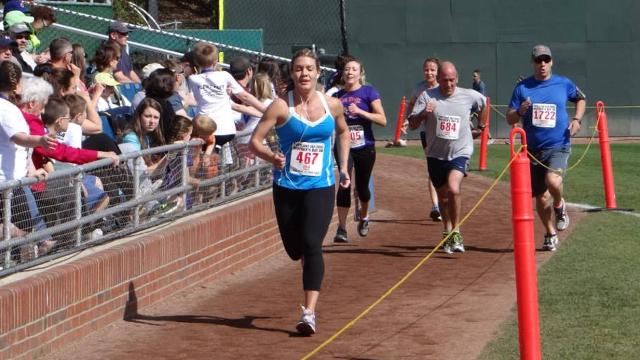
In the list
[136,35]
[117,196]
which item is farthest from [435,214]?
[136,35]

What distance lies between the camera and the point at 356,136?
45.0 ft

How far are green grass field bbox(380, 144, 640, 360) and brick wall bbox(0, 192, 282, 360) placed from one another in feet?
9.16

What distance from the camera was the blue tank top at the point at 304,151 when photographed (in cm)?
928

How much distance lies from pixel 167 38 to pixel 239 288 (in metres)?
14.1

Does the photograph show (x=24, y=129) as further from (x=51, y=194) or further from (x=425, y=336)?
(x=425, y=336)

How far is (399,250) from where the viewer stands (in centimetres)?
1325

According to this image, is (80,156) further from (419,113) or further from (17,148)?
(419,113)

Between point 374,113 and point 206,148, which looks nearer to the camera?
point 206,148

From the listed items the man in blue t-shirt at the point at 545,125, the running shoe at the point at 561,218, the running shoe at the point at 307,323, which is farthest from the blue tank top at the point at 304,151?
the running shoe at the point at 561,218

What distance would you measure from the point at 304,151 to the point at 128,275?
1649 millimetres

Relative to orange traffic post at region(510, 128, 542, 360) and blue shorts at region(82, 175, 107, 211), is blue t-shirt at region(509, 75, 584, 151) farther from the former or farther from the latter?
orange traffic post at region(510, 128, 542, 360)

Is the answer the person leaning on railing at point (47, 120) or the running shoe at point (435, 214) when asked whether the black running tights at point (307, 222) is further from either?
the running shoe at point (435, 214)

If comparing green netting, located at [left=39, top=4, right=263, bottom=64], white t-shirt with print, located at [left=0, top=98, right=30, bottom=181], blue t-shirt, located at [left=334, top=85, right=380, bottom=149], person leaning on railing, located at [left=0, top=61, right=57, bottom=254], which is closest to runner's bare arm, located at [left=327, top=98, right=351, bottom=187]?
person leaning on railing, located at [left=0, top=61, right=57, bottom=254]

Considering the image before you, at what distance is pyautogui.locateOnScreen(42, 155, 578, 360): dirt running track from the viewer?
8516mm
